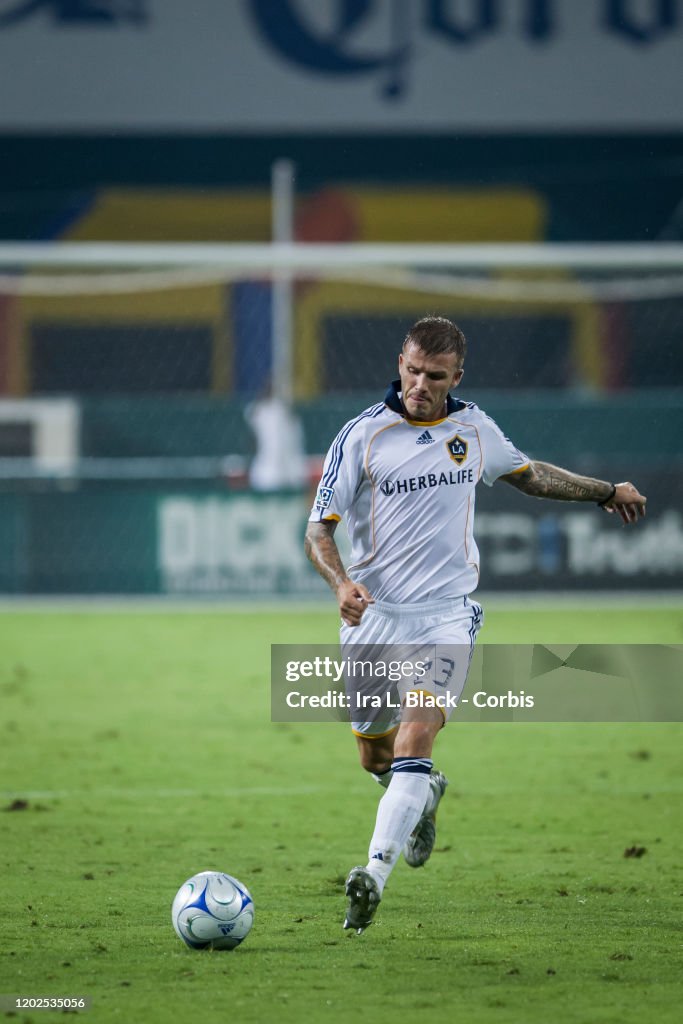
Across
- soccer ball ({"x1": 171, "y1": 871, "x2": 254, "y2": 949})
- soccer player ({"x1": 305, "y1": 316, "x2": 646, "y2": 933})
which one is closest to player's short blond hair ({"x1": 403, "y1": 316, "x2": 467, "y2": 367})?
soccer player ({"x1": 305, "y1": 316, "x2": 646, "y2": 933})

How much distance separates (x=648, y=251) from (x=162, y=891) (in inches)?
404

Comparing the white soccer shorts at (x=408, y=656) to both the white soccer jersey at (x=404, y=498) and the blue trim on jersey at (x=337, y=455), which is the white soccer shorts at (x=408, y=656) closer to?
the white soccer jersey at (x=404, y=498)

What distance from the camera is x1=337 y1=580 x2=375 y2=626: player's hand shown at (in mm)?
5082

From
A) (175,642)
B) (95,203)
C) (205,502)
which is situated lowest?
(175,642)

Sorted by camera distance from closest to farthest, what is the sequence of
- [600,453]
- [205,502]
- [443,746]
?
[443,746] < [205,502] < [600,453]

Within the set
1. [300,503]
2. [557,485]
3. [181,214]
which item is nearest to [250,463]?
[300,503]

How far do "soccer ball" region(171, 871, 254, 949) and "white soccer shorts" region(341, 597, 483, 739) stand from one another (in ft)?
3.00

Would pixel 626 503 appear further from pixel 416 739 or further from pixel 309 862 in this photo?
pixel 309 862

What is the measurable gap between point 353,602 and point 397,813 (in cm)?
72

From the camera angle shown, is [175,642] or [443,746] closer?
[443,746]

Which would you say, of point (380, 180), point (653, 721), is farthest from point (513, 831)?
point (380, 180)

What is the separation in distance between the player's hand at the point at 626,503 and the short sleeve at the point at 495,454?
0.42 meters

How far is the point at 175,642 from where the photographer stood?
569 inches

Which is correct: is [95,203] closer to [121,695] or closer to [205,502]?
[205,502]
